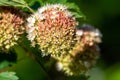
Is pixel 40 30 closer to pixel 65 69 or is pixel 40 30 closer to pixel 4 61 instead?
pixel 4 61

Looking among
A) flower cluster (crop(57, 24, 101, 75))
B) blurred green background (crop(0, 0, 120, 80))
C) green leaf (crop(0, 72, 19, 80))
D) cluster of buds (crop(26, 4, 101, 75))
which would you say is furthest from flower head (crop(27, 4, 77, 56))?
blurred green background (crop(0, 0, 120, 80))

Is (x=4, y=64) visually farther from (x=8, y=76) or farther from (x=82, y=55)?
(x=82, y=55)

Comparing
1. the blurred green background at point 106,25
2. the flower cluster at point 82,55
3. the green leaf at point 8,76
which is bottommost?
the green leaf at point 8,76

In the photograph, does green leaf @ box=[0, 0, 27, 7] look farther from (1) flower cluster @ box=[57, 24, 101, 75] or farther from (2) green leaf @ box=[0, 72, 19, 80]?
(1) flower cluster @ box=[57, 24, 101, 75]

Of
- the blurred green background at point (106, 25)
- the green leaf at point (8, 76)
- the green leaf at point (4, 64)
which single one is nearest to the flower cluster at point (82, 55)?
the green leaf at point (4, 64)

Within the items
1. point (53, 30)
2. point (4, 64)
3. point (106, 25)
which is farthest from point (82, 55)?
point (106, 25)

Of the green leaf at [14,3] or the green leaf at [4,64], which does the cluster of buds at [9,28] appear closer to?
the green leaf at [14,3]
